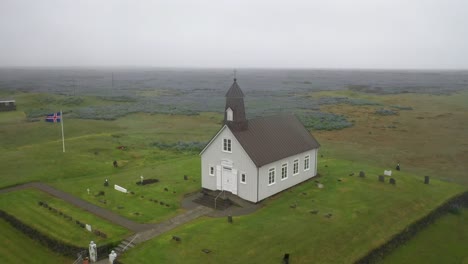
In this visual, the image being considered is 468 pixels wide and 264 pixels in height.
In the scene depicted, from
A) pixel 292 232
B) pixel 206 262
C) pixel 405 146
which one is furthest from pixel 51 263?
pixel 405 146

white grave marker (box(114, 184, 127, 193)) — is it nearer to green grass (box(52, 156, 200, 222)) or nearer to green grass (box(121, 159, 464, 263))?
green grass (box(52, 156, 200, 222))

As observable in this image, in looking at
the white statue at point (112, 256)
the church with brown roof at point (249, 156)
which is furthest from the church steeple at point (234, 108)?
the white statue at point (112, 256)

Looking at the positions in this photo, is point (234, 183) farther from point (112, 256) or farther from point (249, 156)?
point (112, 256)

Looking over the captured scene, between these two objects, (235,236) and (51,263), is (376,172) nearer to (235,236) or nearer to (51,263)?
(235,236)

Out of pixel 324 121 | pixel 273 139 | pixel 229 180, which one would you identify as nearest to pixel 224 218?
pixel 229 180

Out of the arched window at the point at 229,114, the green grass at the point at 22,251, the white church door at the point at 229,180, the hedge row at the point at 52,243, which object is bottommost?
the green grass at the point at 22,251

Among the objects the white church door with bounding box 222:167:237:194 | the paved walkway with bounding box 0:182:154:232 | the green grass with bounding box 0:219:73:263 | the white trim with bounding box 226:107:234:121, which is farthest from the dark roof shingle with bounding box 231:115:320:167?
the green grass with bounding box 0:219:73:263

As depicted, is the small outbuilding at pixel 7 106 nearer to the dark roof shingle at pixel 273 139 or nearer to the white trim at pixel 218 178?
the white trim at pixel 218 178
